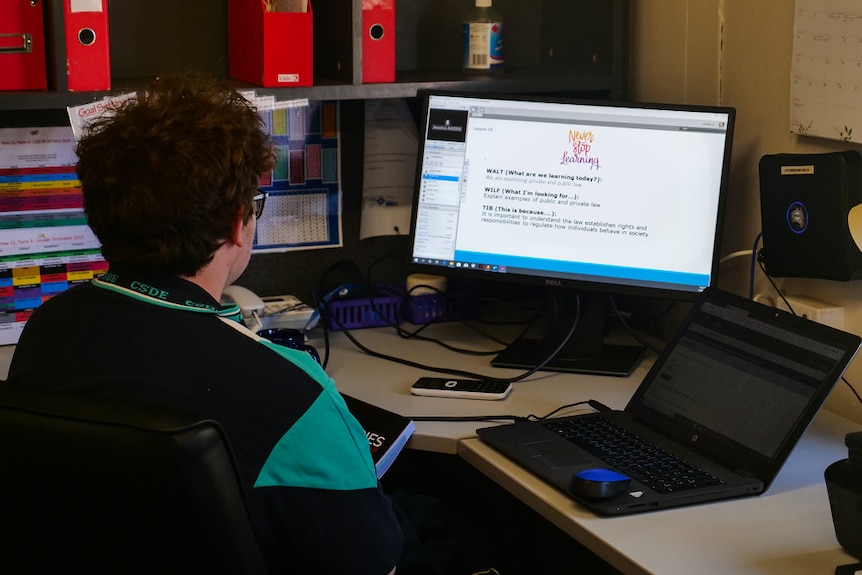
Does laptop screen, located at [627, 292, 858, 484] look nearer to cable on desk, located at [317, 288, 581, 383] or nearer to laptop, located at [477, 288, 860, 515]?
laptop, located at [477, 288, 860, 515]

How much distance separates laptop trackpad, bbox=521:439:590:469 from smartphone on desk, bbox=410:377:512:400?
0.22 m

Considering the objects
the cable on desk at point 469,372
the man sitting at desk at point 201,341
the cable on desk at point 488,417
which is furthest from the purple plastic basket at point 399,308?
the man sitting at desk at point 201,341

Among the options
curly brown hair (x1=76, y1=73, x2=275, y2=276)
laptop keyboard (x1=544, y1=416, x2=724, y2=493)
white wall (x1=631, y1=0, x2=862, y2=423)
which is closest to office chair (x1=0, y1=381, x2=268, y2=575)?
curly brown hair (x1=76, y1=73, x2=275, y2=276)

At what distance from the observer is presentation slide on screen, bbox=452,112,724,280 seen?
173 cm

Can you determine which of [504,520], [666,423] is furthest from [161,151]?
[504,520]

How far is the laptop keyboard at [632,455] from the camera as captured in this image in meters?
1.31

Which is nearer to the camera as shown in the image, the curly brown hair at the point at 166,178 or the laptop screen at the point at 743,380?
the curly brown hair at the point at 166,178

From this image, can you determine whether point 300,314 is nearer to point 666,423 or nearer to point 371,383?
point 371,383

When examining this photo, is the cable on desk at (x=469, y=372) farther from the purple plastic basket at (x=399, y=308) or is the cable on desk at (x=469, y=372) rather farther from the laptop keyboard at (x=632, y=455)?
the laptop keyboard at (x=632, y=455)

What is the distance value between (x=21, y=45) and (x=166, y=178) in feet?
2.15

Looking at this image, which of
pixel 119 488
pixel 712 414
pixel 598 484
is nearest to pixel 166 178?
pixel 119 488

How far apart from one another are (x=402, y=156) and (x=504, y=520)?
29.9 inches

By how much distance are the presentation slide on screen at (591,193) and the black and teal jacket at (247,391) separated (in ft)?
2.50

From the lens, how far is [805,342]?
53.3 inches
